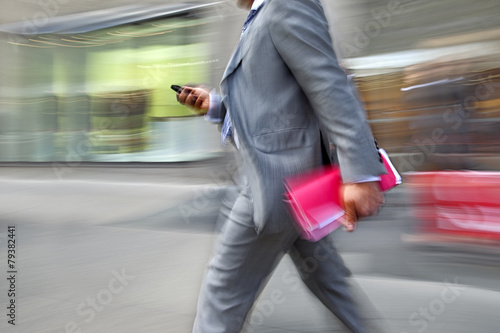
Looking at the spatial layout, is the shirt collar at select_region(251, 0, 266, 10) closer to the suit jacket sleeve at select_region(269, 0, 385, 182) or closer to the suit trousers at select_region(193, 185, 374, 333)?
the suit jacket sleeve at select_region(269, 0, 385, 182)

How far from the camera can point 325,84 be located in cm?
188

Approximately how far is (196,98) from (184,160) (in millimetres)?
4945

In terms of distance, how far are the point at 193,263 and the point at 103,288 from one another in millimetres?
883

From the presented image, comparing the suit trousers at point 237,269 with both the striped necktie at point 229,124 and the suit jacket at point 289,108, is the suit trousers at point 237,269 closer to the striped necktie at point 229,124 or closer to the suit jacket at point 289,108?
the suit jacket at point 289,108

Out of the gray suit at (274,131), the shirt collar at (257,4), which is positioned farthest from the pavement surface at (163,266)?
the shirt collar at (257,4)

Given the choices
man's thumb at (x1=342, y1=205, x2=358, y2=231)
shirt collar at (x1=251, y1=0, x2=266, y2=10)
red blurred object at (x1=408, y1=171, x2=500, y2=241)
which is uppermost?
shirt collar at (x1=251, y1=0, x2=266, y2=10)

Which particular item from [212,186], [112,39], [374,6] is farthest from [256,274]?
[112,39]

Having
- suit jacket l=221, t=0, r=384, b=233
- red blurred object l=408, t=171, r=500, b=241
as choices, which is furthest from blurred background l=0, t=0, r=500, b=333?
suit jacket l=221, t=0, r=384, b=233

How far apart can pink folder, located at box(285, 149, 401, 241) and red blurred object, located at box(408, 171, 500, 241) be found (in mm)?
2938

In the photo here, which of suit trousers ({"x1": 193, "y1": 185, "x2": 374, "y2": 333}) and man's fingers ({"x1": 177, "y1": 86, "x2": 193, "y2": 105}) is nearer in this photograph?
suit trousers ({"x1": 193, "y1": 185, "x2": 374, "y2": 333})

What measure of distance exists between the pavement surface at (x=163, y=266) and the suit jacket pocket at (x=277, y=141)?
430mm

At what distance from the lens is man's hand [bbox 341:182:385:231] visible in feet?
6.14

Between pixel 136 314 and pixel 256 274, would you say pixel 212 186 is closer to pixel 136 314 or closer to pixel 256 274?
pixel 136 314

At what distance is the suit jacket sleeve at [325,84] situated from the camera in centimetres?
188
